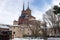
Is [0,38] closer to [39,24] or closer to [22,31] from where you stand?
[39,24]

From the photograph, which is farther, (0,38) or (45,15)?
(45,15)

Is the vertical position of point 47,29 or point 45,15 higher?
point 45,15

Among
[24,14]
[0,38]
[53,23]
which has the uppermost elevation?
[24,14]

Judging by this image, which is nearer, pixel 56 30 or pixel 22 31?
pixel 56 30

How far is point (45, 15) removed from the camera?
2738cm

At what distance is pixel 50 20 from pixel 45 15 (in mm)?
1134

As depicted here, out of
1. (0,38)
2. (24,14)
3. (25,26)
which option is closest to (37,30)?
(0,38)

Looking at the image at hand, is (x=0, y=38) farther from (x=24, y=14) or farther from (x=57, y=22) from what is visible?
(x=24, y=14)

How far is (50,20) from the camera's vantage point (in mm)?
27203

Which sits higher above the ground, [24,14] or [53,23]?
[24,14]

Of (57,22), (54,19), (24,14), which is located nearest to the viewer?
(57,22)

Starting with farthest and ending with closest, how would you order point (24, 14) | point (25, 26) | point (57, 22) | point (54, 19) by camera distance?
point (24, 14), point (25, 26), point (54, 19), point (57, 22)

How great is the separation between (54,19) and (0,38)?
11.4 m

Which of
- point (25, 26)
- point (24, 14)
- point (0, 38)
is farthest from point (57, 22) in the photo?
point (24, 14)
